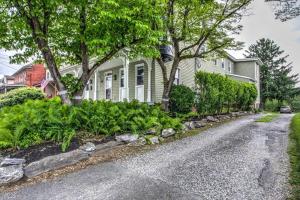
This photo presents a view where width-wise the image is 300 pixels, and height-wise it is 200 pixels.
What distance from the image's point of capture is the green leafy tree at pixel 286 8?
750 cm

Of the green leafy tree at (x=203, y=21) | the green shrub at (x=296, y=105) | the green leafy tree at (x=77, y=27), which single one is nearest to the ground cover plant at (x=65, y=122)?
the green leafy tree at (x=77, y=27)

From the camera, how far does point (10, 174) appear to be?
485 cm

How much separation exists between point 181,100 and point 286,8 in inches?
235

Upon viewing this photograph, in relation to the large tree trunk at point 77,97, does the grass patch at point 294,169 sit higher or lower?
lower

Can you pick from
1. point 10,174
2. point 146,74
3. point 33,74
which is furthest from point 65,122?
point 33,74

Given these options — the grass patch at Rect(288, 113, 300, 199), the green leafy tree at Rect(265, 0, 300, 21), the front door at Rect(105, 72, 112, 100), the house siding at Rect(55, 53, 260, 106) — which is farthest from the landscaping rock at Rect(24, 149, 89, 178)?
the front door at Rect(105, 72, 112, 100)

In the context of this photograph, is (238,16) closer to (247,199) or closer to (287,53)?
(247,199)

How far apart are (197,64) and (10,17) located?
14.2 meters

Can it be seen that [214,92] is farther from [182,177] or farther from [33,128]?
[33,128]

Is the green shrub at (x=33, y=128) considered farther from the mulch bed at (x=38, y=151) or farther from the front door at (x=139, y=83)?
the front door at (x=139, y=83)

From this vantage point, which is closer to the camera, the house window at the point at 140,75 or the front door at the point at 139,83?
the front door at the point at 139,83

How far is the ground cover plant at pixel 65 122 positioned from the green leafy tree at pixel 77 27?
146 centimetres

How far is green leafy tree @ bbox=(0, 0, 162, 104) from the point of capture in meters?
7.28

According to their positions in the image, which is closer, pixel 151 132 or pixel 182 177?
pixel 182 177
